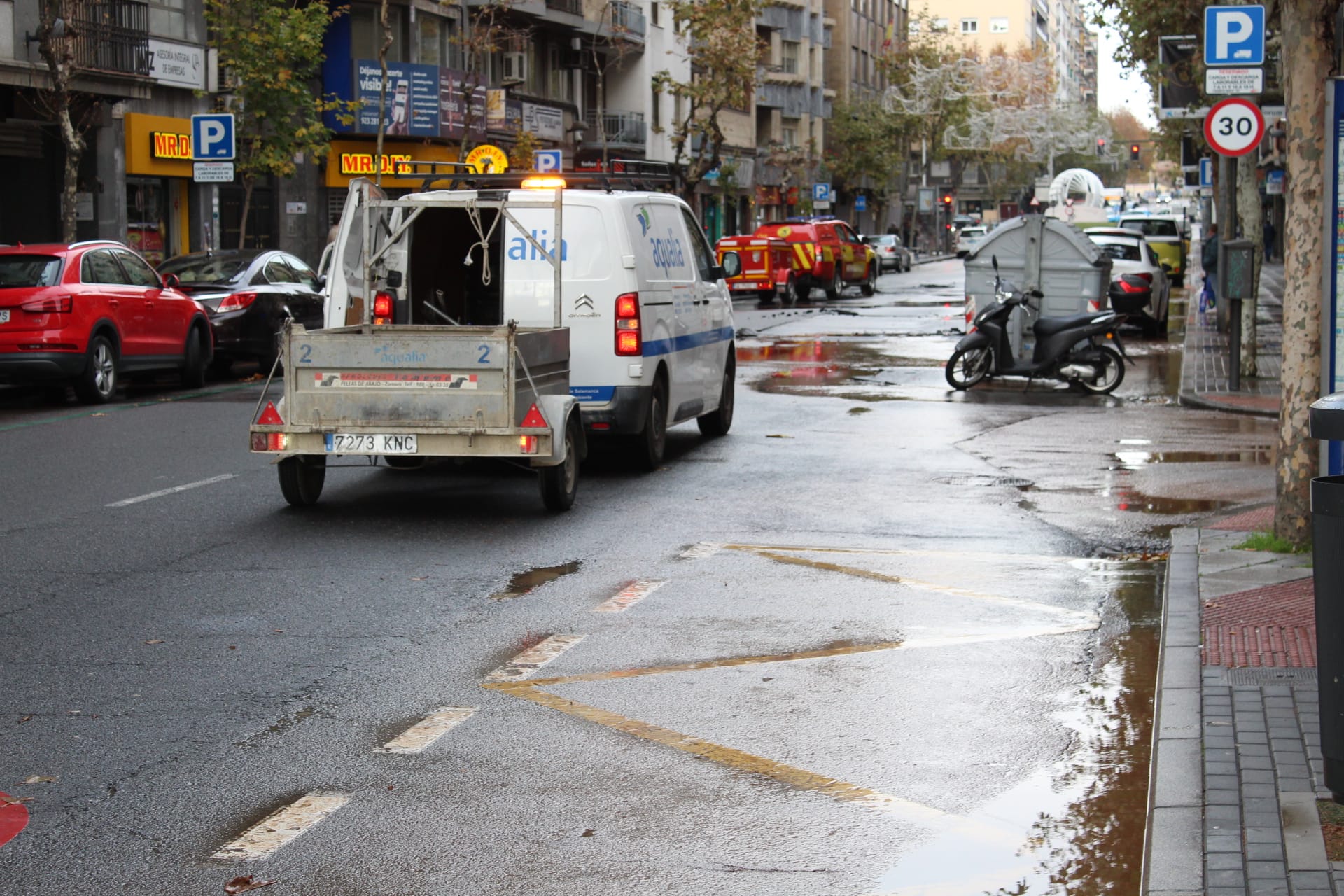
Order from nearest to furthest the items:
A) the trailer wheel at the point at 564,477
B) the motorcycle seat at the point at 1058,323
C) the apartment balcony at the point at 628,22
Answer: the trailer wheel at the point at 564,477 → the motorcycle seat at the point at 1058,323 → the apartment balcony at the point at 628,22

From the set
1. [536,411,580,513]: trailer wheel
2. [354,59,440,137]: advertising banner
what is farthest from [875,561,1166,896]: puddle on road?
[354,59,440,137]: advertising banner

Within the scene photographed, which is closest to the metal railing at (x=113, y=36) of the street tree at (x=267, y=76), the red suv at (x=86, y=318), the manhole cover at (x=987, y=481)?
the street tree at (x=267, y=76)

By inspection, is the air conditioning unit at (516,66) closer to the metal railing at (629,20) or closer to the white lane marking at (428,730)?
the metal railing at (629,20)

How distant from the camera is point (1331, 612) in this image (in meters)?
5.09

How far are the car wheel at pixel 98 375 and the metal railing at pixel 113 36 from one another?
457 inches

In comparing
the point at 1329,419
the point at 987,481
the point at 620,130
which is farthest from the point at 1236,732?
A: the point at 620,130

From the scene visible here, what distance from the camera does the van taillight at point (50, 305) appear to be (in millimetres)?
18234

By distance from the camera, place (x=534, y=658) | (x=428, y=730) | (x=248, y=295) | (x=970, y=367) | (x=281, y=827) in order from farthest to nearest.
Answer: (x=248, y=295) → (x=970, y=367) → (x=534, y=658) → (x=428, y=730) → (x=281, y=827)

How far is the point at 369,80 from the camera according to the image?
42531 mm

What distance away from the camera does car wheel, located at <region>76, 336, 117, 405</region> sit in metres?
18.5

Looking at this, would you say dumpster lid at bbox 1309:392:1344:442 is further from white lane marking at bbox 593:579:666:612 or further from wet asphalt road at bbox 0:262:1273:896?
white lane marking at bbox 593:579:666:612

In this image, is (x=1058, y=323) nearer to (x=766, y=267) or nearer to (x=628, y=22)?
(x=766, y=267)

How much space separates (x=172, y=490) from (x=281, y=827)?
7445 millimetres

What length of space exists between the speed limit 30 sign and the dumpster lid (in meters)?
12.6
